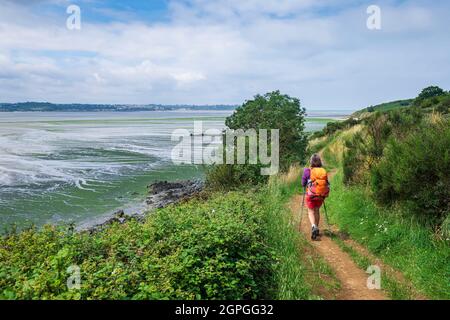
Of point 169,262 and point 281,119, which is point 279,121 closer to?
point 281,119

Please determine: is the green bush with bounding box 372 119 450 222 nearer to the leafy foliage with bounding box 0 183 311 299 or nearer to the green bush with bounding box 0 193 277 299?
the leafy foliage with bounding box 0 183 311 299

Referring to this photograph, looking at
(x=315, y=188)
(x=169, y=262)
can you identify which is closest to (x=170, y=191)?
(x=315, y=188)

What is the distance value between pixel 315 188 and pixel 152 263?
5181 mm

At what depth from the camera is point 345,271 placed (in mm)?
8016

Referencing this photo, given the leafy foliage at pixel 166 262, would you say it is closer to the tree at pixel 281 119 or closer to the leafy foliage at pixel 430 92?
the tree at pixel 281 119

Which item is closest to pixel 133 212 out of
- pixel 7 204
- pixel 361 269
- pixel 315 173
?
pixel 7 204

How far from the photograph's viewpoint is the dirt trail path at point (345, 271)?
691 cm

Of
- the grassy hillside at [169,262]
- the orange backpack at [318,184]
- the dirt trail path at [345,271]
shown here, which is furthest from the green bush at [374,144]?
the grassy hillside at [169,262]

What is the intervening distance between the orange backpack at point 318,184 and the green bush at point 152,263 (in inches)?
84.0

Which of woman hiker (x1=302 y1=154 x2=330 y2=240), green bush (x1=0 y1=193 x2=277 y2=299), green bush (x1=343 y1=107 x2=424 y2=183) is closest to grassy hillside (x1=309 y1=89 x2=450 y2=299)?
woman hiker (x1=302 y1=154 x2=330 y2=240)

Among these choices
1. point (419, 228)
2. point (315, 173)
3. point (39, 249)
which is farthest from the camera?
point (315, 173)

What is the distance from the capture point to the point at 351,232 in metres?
10.1

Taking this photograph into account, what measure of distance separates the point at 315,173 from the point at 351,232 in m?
1.82
